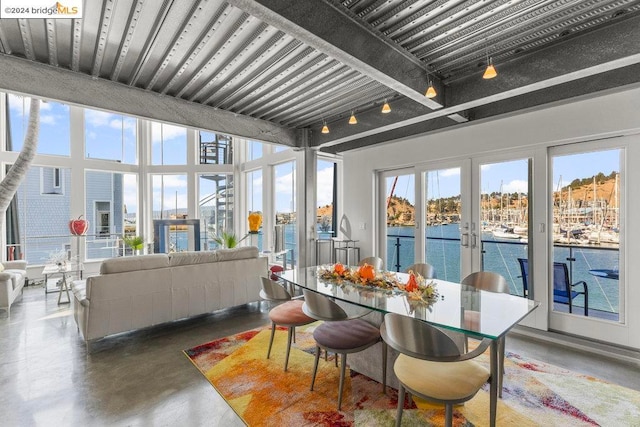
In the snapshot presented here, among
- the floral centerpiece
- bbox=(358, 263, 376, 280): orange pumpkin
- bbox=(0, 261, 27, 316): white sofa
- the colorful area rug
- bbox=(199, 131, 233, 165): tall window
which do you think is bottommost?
the colorful area rug

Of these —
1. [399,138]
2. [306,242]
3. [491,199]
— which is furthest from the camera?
[306,242]

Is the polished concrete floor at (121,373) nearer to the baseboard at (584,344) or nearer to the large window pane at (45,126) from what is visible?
the baseboard at (584,344)

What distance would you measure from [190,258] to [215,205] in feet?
16.6

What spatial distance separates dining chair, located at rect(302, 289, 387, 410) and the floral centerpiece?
1.09 ft

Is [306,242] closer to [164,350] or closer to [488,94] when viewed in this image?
[164,350]

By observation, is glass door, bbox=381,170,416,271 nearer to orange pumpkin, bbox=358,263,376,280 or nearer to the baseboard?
the baseboard

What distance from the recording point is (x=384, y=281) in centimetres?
261

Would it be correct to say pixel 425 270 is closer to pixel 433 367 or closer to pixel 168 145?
pixel 433 367

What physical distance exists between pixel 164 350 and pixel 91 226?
5.86 meters

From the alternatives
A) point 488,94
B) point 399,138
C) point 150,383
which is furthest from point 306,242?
point 488,94

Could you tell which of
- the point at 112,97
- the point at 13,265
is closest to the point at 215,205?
the point at 13,265

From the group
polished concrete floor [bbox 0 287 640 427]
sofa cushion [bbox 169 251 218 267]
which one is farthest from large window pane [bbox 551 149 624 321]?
sofa cushion [bbox 169 251 218 267]

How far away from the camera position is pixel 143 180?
→ 26.0 feet

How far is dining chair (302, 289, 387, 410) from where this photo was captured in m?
→ 2.08
